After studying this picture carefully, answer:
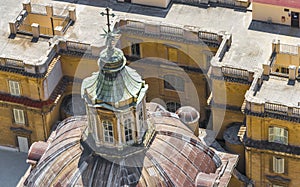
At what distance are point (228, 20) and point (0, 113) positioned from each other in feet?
79.9

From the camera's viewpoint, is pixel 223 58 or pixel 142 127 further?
pixel 223 58

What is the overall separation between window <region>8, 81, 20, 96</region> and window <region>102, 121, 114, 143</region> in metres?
28.0

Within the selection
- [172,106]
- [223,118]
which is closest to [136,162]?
[223,118]

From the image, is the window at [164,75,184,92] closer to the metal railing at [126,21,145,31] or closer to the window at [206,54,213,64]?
the window at [206,54,213,64]

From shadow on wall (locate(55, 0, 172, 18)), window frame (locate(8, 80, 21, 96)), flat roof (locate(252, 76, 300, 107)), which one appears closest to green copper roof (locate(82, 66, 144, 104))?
flat roof (locate(252, 76, 300, 107))

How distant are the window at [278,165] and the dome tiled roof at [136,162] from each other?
1266 cm

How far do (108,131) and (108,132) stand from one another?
149mm

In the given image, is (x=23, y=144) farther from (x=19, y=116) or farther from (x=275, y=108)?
(x=275, y=108)

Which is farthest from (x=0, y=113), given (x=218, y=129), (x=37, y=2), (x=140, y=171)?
Answer: (x=140, y=171)

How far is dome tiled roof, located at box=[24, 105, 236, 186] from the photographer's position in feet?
341

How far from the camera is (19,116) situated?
428 feet

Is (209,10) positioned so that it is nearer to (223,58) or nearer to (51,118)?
(223,58)

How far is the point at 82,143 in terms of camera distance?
105 m

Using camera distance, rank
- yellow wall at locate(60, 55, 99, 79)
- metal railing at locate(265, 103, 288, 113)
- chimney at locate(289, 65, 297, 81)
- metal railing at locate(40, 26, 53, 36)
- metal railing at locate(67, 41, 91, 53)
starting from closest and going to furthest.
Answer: metal railing at locate(265, 103, 288, 113), chimney at locate(289, 65, 297, 81), metal railing at locate(67, 41, 91, 53), yellow wall at locate(60, 55, 99, 79), metal railing at locate(40, 26, 53, 36)
